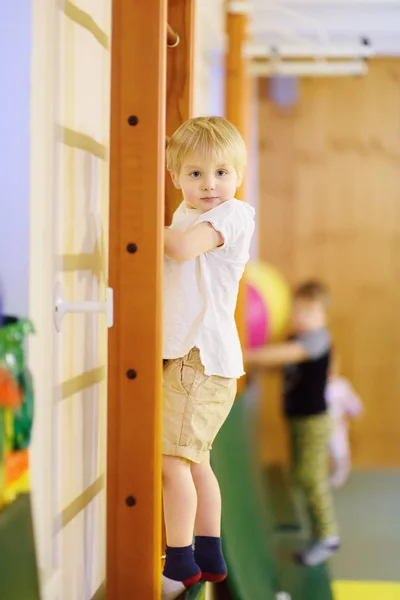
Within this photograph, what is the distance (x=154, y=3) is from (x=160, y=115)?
16cm

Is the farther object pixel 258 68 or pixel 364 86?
pixel 364 86

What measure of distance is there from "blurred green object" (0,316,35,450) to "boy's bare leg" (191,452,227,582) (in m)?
0.40

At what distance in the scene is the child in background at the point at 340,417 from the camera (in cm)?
444

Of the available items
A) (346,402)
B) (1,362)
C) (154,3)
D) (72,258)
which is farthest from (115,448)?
(346,402)

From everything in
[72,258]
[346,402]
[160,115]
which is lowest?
[346,402]

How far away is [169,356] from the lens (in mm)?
1304

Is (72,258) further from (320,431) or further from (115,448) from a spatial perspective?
(320,431)

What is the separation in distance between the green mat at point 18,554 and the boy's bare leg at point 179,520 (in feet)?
0.84

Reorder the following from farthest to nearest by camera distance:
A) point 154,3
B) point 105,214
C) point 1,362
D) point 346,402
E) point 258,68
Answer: point 346,402
point 258,68
point 105,214
point 154,3
point 1,362

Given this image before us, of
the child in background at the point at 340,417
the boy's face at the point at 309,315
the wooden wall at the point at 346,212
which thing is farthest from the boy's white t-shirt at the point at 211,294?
the wooden wall at the point at 346,212

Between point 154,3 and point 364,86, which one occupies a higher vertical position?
point 364,86

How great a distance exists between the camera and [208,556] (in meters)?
1.36

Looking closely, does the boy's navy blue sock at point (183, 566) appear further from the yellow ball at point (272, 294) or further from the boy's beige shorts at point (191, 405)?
the yellow ball at point (272, 294)

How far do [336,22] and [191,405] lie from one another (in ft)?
11.1
